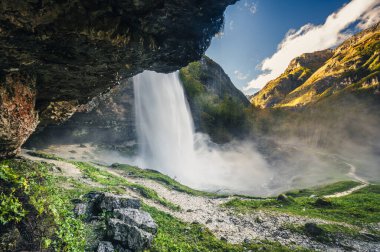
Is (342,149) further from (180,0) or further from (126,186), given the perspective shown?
(180,0)

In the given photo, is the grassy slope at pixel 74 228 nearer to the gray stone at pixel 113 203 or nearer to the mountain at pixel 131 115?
the gray stone at pixel 113 203

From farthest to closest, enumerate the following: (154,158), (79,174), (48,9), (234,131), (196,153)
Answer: (234,131), (196,153), (154,158), (79,174), (48,9)

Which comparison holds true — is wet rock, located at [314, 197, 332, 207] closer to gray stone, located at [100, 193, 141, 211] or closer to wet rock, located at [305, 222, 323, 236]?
wet rock, located at [305, 222, 323, 236]

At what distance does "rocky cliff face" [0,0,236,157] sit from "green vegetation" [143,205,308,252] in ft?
31.4

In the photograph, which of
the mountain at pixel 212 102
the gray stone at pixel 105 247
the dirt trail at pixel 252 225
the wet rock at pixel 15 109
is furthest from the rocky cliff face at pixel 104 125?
the gray stone at pixel 105 247

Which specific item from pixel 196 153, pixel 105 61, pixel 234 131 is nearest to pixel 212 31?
pixel 105 61

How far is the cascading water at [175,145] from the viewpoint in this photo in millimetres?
66438

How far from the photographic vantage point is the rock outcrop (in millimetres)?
11867

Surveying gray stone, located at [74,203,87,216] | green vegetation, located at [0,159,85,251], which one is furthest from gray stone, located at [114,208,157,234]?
green vegetation, located at [0,159,85,251]

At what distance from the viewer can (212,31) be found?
13477 millimetres

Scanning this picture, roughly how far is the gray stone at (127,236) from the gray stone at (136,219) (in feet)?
3.21

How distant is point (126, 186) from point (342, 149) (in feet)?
382

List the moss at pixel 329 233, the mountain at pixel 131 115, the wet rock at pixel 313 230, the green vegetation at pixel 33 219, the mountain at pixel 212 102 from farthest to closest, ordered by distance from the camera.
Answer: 1. the mountain at pixel 212 102
2. the mountain at pixel 131 115
3. the wet rock at pixel 313 230
4. the moss at pixel 329 233
5. the green vegetation at pixel 33 219

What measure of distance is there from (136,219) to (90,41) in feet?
31.2
